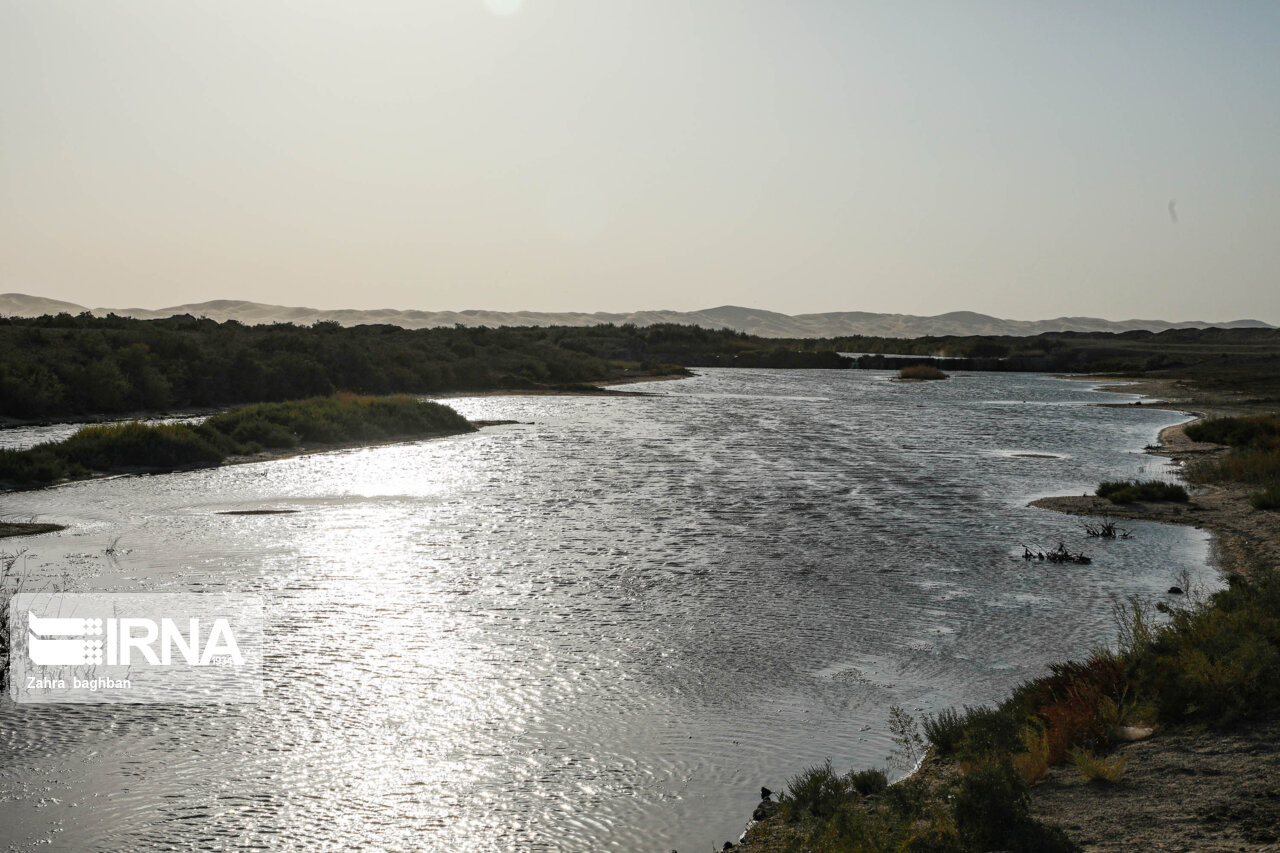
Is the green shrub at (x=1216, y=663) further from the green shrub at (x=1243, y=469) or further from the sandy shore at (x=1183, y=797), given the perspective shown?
the green shrub at (x=1243, y=469)

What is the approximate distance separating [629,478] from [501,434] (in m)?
13.3

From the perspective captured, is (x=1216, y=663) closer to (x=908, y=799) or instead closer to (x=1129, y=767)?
(x=1129, y=767)

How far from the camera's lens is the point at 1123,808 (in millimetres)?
6562

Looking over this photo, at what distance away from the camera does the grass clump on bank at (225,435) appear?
961 inches

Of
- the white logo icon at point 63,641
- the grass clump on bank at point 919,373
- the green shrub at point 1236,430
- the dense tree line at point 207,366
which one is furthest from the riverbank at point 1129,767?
the grass clump on bank at point 919,373

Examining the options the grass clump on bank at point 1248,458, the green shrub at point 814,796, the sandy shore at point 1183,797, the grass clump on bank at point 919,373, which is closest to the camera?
the sandy shore at point 1183,797

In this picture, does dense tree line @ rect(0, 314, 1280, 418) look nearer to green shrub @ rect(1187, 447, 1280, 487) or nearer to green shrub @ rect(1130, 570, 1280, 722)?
green shrub @ rect(1187, 447, 1280, 487)

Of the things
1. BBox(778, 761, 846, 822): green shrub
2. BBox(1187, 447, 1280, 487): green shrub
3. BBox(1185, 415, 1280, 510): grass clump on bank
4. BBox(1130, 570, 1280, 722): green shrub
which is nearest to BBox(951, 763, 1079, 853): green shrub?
BBox(778, 761, 846, 822): green shrub

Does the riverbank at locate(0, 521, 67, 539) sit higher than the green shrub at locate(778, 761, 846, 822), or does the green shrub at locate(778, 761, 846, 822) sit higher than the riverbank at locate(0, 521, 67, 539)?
the green shrub at locate(778, 761, 846, 822)

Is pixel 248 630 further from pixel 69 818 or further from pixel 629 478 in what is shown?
pixel 629 478

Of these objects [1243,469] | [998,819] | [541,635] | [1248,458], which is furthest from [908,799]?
[1248,458]

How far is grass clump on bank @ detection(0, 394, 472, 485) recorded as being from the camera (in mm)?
24406

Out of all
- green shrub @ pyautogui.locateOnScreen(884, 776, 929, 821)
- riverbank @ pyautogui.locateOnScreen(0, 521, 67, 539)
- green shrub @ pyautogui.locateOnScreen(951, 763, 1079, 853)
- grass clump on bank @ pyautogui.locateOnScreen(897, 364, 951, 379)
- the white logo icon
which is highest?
grass clump on bank @ pyautogui.locateOnScreen(897, 364, 951, 379)

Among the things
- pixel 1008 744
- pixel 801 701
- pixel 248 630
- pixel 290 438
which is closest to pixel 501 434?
pixel 290 438
